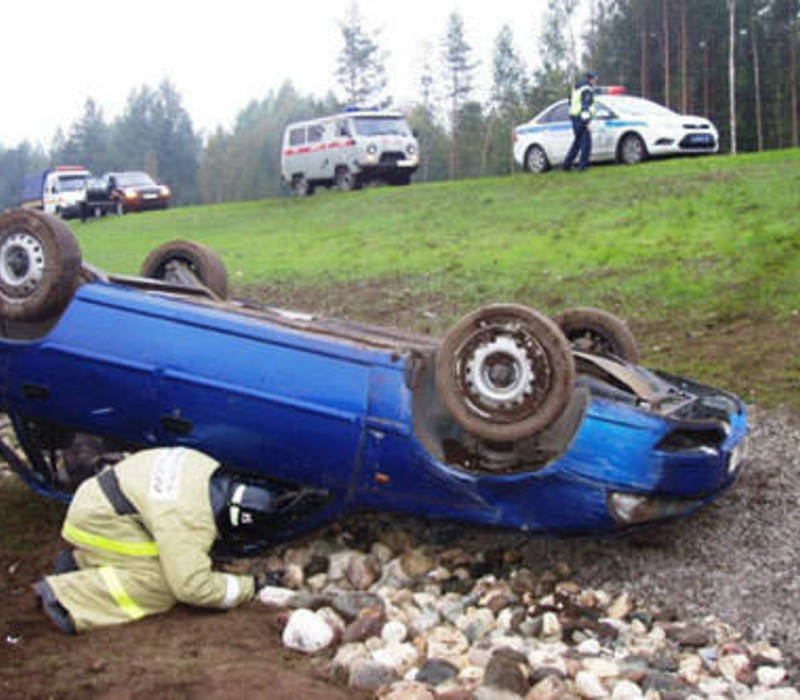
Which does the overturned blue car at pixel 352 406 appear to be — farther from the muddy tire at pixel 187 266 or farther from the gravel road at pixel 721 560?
the muddy tire at pixel 187 266

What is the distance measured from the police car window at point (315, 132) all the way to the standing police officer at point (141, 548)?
61.9ft

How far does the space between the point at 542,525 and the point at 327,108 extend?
67531 millimetres

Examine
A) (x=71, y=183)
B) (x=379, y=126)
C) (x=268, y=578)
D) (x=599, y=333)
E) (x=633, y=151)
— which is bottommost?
(x=268, y=578)

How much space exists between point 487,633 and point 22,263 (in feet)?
9.55

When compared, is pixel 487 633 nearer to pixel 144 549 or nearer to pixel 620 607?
pixel 620 607

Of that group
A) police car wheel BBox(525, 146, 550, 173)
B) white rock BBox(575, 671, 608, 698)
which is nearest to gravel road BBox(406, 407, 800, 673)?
white rock BBox(575, 671, 608, 698)

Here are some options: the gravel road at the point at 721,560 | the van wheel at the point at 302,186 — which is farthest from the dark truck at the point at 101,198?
the gravel road at the point at 721,560

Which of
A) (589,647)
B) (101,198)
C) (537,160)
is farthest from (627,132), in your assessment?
(101,198)

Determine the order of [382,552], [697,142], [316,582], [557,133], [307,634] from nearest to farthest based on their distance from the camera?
[307,634]
[316,582]
[382,552]
[697,142]
[557,133]

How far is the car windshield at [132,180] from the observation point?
2877 centimetres

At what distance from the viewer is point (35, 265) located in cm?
491

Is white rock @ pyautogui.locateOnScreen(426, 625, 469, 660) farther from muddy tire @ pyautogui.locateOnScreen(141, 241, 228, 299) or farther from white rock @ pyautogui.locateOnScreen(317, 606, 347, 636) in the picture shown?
muddy tire @ pyautogui.locateOnScreen(141, 241, 228, 299)

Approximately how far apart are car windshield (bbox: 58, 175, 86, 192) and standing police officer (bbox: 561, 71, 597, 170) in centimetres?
1883

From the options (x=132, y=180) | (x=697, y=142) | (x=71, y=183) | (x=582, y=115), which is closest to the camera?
(x=582, y=115)
